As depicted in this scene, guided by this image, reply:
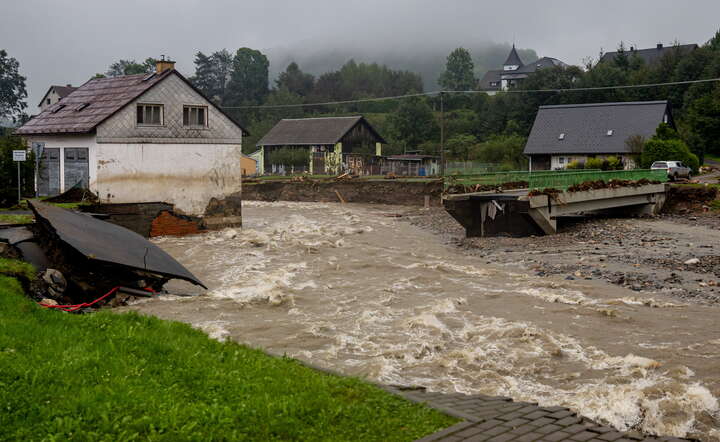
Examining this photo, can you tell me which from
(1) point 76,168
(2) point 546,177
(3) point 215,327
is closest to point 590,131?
(2) point 546,177

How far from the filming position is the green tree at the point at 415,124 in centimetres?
8056

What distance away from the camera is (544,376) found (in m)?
11.1

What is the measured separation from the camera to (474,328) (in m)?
14.4

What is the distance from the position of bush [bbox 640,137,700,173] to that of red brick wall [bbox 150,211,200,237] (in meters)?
33.4

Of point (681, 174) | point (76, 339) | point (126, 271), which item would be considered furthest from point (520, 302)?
point (681, 174)

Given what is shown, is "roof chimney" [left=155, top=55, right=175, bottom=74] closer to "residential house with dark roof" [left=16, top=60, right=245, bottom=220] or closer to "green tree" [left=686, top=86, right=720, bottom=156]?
"residential house with dark roof" [left=16, top=60, right=245, bottom=220]

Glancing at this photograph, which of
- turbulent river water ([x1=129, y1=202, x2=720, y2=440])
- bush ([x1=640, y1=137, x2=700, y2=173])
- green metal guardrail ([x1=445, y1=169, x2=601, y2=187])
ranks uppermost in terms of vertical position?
bush ([x1=640, y1=137, x2=700, y2=173])

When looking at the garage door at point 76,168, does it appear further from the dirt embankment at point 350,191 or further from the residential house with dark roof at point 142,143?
the dirt embankment at point 350,191

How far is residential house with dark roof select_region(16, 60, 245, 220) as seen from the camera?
2828 cm

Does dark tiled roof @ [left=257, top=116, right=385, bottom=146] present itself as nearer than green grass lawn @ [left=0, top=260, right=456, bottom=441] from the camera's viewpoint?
No

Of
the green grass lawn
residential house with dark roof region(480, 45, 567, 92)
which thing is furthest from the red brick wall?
residential house with dark roof region(480, 45, 567, 92)

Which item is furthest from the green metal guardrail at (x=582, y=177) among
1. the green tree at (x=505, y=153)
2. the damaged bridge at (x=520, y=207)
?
the green tree at (x=505, y=153)

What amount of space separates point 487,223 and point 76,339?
23627 mm

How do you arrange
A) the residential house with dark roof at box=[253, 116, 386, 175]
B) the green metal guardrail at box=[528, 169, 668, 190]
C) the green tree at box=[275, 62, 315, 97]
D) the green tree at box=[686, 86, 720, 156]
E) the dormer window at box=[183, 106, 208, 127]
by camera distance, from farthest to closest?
the green tree at box=[275, 62, 315, 97] → the residential house with dark roof at box=[253, 116, 386, 175] → the green tree at box=[686, 86, 720, 156] → the dormer window at box=[183, 106, 208, 127] → the green metal guardrail at box=[528, 169, 668, 190]
